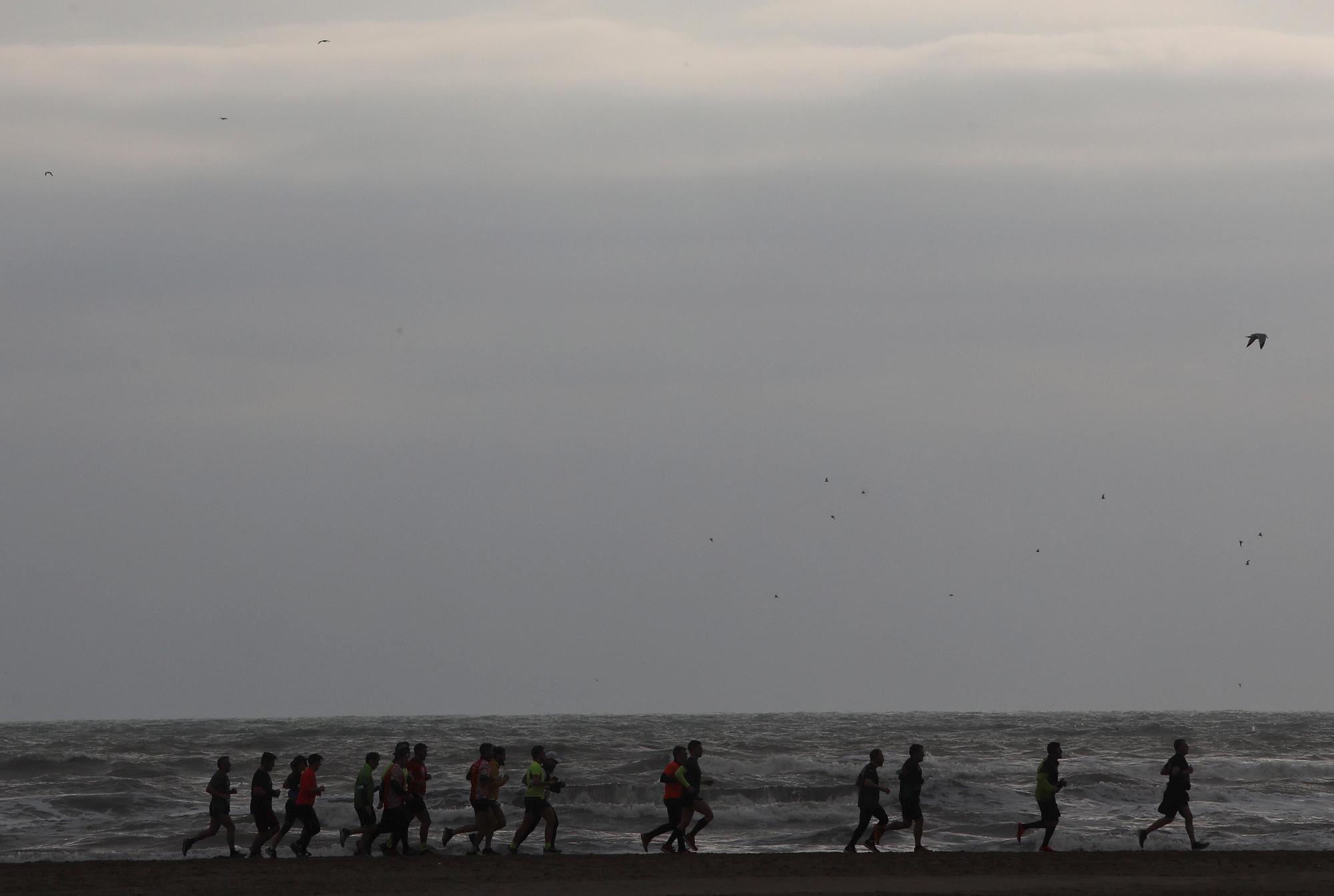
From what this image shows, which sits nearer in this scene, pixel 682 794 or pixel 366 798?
pixel 366 798

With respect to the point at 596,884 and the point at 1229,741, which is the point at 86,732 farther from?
the point at 596,884

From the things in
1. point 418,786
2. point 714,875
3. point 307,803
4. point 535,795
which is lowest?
point 714,875

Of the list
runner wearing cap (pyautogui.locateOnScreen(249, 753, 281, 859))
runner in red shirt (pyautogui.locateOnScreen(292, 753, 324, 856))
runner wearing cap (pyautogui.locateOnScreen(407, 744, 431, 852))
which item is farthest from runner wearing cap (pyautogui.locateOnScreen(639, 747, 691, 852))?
runner wearing cap (pyautogui.locateOnScreen(249, 753, 281, 859))

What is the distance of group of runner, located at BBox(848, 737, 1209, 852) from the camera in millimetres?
19203

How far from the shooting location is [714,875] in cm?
1717

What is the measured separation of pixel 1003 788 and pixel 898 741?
2207 centimetres

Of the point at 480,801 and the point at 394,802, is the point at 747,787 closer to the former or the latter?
the point at 480,801

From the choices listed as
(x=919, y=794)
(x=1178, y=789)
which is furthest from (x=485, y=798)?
(x=1178, y=789)

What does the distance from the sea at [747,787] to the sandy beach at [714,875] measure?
2159mm

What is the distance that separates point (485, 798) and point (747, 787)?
1205cm

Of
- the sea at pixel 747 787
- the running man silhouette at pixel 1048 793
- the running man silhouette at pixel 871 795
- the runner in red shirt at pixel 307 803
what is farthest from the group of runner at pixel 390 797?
the running man silhouette at pixel 1048 793

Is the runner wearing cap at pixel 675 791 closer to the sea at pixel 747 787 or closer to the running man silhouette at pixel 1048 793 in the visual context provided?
the sea at pixel 747 787

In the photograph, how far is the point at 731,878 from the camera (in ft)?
55.0

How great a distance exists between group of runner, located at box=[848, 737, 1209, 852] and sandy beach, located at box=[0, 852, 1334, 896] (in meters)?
0.43
